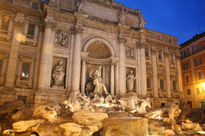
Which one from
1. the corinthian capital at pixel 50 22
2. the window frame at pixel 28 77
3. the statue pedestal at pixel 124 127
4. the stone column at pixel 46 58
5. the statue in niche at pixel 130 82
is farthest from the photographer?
the statue in niche at pixel 130 82

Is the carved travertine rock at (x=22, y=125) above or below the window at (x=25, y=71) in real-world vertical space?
below

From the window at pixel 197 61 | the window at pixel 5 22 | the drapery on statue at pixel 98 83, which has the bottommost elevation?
the drapery on statue at pixel 98 83

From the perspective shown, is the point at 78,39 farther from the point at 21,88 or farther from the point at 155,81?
the point at 155,81

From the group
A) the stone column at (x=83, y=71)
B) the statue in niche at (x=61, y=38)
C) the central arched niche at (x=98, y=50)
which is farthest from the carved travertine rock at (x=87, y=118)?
the central arched niche at (x=98, y=50)

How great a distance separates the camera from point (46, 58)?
17.2m

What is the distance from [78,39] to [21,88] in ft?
23.6

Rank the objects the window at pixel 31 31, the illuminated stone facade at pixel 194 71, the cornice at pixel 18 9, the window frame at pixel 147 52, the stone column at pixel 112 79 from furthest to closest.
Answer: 1. the illuminated stone facade at pixel 194 71
2. the window frame at pixel 147 52
3. the stone column at pixel 112 79
4. the window at pixel 31 31
5. the cornice at pixel 18 9

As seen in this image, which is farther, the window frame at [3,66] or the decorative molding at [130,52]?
the decorative molding at [130,52]

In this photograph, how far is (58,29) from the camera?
1872 cm

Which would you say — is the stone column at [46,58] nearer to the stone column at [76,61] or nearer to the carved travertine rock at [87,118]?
the stone column at [76,61]

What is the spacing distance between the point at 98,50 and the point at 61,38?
15.2 feet

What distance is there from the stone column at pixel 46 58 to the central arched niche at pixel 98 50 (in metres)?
4.44

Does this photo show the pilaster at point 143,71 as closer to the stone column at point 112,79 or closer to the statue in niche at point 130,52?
the statue in niche at point 130,52

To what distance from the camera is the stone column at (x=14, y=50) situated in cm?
1612
